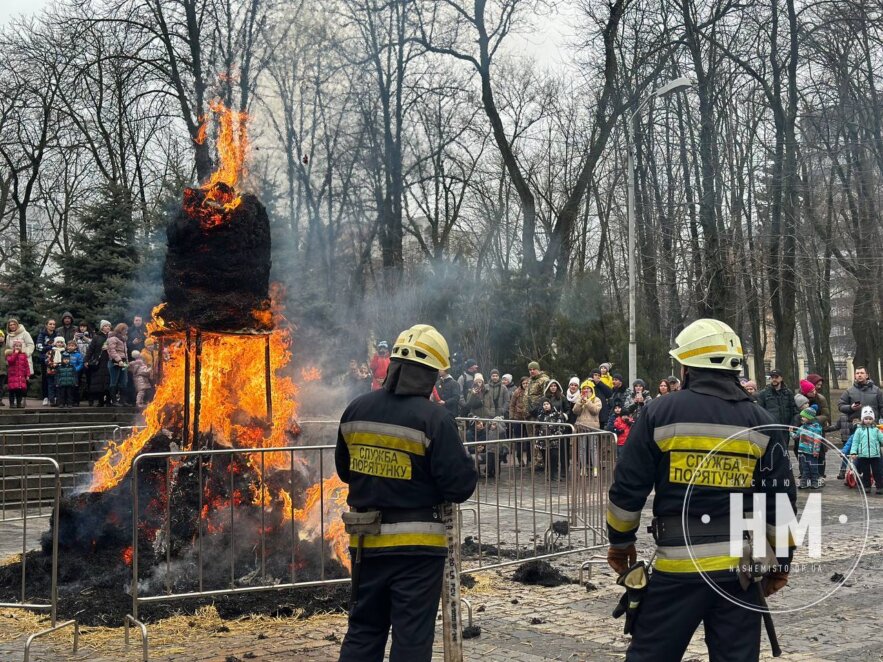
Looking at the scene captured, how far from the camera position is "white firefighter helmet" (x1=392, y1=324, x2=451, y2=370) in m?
5.15

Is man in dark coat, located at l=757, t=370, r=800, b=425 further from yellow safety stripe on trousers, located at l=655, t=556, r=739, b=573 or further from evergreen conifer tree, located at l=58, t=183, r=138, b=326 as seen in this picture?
evergreen conifer tree, located at l=58, t=183, r=138, b=326

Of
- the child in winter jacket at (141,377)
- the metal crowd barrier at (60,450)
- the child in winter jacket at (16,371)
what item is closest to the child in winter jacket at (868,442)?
the metal crowd barrier at (60,450)

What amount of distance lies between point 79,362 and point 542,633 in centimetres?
1520

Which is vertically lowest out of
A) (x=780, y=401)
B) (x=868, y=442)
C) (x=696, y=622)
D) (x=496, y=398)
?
(x=696, y=622)

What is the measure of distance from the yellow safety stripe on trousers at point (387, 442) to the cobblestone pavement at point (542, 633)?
2097 millimetres

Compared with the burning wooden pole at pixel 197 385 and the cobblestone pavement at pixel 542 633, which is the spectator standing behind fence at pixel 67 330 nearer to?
the burning wooden pole at pixel 197 385

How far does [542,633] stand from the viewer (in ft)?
23.4

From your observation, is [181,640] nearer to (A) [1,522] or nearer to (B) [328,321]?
(A) [1,522]

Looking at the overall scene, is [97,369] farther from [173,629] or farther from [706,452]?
[706,452]

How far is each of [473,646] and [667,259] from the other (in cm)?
2484

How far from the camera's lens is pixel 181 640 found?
6.95 metres

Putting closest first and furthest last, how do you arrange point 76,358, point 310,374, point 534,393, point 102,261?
point 534,393, point 76,358, point 310,374, point 102,261

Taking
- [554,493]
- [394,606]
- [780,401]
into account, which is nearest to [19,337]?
[554,493]

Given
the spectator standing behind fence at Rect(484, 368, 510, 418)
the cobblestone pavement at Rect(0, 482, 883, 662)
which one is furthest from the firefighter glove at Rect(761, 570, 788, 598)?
the spectator standing behind fence at Rect(484, 368, 510, 418)
